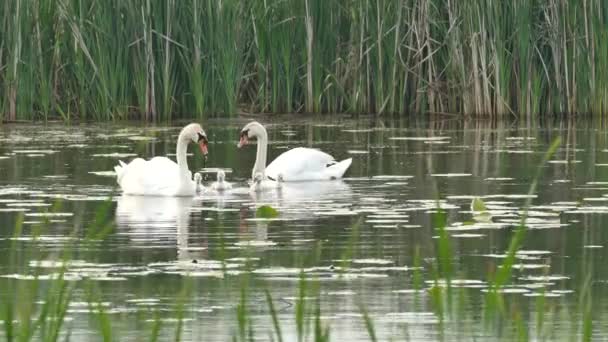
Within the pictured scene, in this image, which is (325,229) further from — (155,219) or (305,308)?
(305,308)

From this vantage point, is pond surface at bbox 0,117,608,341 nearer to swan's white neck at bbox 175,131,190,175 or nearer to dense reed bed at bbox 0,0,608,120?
swan's white neck at bbox 175,131,190,175

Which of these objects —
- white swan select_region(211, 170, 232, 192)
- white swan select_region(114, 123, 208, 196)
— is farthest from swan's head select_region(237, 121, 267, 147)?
white swan select_region(211, 170, 232, 192)

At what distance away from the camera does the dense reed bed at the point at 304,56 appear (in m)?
18.0

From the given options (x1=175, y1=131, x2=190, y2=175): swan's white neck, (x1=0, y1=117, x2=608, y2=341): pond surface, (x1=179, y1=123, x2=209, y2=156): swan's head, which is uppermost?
(x1=179, y1=123, x2=209, y2=156): swan's head

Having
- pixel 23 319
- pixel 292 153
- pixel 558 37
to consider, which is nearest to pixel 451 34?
pixel 558 37

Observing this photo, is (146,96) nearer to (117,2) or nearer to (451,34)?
(117,2)

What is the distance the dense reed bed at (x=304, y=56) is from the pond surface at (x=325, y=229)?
718 millimetres

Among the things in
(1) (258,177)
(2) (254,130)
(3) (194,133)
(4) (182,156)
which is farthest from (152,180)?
(2) (254,130)

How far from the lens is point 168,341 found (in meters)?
6.26

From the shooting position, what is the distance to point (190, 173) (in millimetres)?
12445

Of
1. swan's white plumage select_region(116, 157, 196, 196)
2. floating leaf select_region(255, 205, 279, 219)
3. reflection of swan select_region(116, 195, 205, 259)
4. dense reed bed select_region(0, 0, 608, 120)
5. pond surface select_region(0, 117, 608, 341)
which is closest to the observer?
pond surface select_region(0, 117, 608, 341)

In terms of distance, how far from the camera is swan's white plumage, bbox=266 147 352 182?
1345 centimetres

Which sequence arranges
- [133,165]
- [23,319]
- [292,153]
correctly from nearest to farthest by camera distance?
[23,319]
[133,165]
[292,153]

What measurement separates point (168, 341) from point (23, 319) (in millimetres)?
2044
